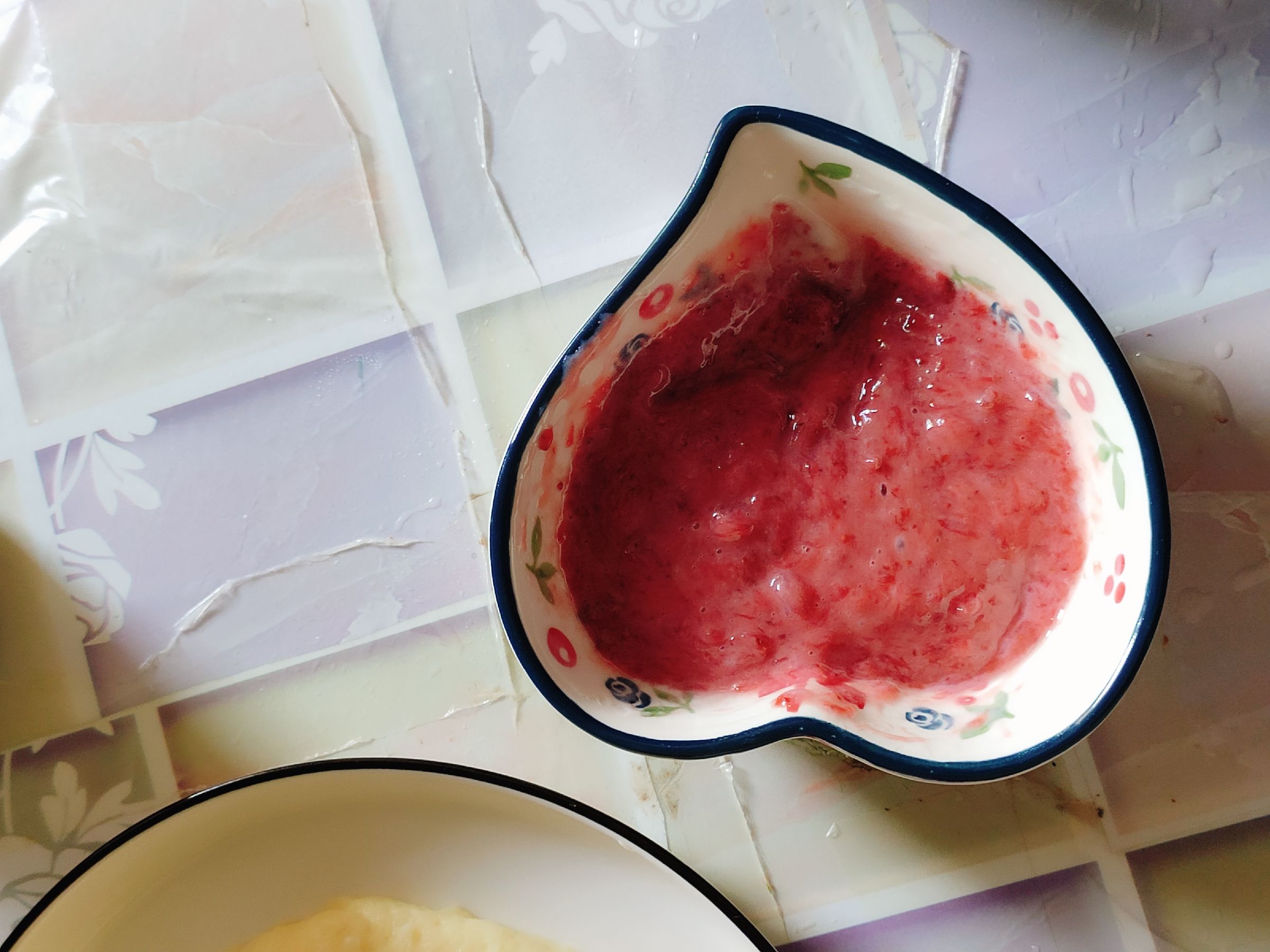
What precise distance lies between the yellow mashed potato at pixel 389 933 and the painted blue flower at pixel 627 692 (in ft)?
0.70

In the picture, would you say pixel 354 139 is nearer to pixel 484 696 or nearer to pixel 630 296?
A: pixel 630 296

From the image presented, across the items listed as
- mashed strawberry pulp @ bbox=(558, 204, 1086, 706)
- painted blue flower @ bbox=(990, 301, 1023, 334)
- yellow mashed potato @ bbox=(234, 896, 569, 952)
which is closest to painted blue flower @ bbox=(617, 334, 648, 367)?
mashed strawberry pulp @ bbox=(558, 204, 1086, 706)

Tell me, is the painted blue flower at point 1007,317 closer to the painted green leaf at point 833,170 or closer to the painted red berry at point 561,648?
the painted green leaf at point 833,170

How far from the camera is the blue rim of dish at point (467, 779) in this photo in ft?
1.87

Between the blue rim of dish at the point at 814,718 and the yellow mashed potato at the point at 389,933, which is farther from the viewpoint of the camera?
the yellow mashed potato at the point at 389,933

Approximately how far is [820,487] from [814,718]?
7.3 inches

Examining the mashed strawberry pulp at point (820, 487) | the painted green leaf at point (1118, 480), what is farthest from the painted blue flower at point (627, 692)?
the painted green leaf at point (1118, 480)

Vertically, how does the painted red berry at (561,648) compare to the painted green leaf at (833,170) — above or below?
below

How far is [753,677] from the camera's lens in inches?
22.5

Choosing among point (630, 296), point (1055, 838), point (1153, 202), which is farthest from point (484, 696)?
point (1153, 202)

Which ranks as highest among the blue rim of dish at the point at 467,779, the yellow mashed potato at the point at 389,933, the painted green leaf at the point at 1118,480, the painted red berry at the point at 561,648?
the painted green leaf at the point at 1118,480

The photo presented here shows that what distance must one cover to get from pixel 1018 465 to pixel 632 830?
341 millimetres

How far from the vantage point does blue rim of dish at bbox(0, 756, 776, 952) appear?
1.87ft

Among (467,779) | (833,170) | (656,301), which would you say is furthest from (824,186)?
(467,779)
